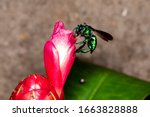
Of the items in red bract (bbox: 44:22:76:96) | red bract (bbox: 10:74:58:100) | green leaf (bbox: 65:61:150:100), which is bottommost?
green leaf (bbox: 65:61:150:100)

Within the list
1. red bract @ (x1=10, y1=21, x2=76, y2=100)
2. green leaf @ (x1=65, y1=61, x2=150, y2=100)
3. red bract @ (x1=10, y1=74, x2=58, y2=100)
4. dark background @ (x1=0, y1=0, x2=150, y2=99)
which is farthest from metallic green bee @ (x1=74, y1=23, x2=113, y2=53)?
dark background @ (x1=0, y1=0, x2=150, y2=99)

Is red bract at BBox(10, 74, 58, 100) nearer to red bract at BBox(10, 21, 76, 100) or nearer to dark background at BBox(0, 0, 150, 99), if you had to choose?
red bract at BBox(10, 21, 76, 100)

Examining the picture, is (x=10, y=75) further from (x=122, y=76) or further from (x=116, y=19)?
(x=122, y=76)

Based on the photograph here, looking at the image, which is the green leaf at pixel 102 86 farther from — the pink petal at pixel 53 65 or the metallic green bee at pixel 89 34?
the pink petal at pixel 53 65

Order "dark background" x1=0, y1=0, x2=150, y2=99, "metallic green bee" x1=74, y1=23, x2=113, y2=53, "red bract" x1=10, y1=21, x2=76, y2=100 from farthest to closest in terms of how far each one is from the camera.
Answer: "dark background" x1=0, y1=0, x2=150, y2=99, "metallic green bee" x1=74, y1=23, x2=113, y2=53, "red bract" x1=10, y1=21, x2=76, y2=100

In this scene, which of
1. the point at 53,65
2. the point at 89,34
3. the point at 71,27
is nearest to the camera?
→ the point at 53,65

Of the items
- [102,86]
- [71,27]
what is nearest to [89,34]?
[102,86]

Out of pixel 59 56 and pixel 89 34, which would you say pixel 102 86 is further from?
pixel 59 56

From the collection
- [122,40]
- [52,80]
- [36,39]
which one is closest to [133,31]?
[122,40]
